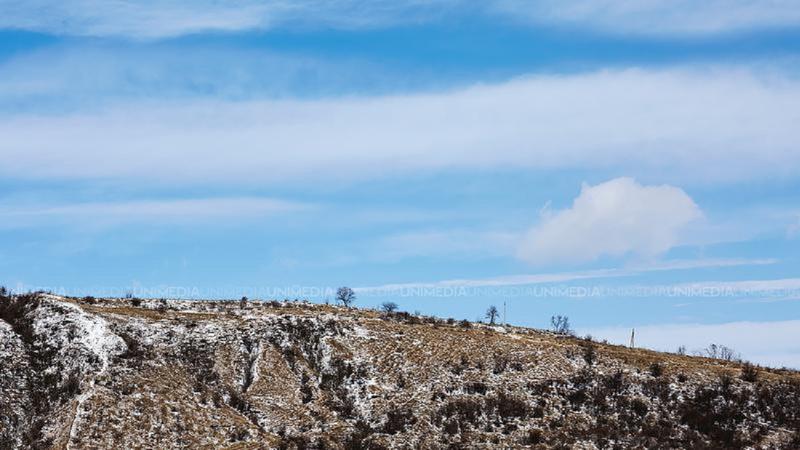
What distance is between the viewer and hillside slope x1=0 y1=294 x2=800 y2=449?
4903 cm

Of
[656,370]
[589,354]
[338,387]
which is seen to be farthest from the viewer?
[589,354]

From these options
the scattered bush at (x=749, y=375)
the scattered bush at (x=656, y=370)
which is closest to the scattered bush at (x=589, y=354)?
the scattered bush at (x=656, y=370)

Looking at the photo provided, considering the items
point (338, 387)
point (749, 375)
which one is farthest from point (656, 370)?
point (338, 387)

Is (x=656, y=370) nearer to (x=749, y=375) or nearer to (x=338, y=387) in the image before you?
(x=749, y=375)

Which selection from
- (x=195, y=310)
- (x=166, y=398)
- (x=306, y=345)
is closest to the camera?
(x=166, y=398)

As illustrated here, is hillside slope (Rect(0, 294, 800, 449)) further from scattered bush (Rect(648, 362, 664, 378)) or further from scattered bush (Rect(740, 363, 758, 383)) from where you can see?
scattered bush (Rect(740, 363, 758, 383))

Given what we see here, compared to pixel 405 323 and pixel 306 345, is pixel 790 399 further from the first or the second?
pixel 306 345

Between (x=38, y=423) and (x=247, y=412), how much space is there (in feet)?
40.0

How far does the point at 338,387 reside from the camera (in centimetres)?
5612

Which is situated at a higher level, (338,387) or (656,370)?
(656,370)

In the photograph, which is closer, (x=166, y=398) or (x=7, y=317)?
(x=166, y=398)

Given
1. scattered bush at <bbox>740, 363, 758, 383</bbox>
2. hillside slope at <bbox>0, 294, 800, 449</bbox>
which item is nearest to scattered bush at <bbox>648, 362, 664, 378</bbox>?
hillside slope at <bbox>0, 294, 800, 449</bbox>

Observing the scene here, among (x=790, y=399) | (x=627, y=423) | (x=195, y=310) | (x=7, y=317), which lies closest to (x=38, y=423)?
(x=7, y=317)

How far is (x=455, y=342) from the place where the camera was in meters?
62.1
